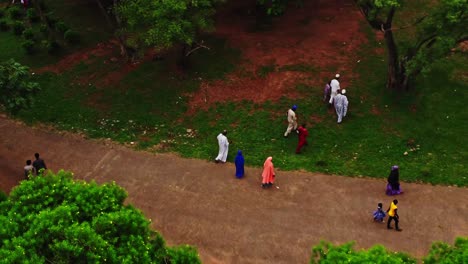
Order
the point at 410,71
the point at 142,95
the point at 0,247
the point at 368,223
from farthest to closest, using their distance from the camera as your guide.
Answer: the point at 142,95 → the point at 410,71 → the point at 368,223 → the point at 0,247

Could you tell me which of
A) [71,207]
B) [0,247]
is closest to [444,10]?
[71,207]

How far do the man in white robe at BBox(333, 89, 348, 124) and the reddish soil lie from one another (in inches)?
84.3

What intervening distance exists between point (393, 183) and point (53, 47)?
17.7m

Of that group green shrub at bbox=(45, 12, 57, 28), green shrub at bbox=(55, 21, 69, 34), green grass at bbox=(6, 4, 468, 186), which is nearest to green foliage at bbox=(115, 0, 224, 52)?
green grass at bbox=(6, 4, 468, 186)

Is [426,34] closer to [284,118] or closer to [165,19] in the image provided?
[284,118]

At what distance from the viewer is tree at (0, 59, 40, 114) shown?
58.8 ft

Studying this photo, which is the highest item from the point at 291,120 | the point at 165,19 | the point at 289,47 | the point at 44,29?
the point at 165,19

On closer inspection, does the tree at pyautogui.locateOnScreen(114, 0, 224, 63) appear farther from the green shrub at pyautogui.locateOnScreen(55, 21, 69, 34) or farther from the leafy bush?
the leafy bush

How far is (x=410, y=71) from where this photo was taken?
63.1ft

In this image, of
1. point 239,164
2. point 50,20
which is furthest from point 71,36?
point 239,164

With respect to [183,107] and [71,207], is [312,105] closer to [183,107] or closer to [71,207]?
[183,107]

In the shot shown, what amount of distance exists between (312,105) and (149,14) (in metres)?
7.46

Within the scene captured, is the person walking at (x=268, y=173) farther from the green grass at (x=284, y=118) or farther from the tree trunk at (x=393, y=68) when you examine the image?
A: the tree trunk at (x=393, y=68)

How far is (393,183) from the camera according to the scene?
652 inches
